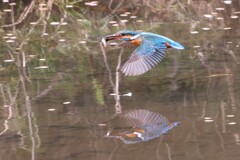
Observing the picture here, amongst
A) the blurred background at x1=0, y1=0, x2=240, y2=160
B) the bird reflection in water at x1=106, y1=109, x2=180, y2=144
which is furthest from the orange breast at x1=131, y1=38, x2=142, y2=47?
the bird reflection in water at x1=106, y1=109, x2=180, y2=144

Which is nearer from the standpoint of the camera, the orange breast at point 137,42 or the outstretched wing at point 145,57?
the outstretched wing at point 145,57

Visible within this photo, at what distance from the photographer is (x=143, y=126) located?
4.69 meters

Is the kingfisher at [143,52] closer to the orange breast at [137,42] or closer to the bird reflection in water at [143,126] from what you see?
the orange breast at [137,42]

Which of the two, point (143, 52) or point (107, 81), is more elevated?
point (143, 52)

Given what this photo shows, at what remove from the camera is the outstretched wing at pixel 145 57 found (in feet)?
16.6

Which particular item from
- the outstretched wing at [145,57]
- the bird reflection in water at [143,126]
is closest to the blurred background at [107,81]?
the bird reflection in water at [143,126]

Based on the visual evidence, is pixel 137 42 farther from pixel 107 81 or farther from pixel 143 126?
pixel 143 126

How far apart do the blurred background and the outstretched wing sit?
0.80 feet

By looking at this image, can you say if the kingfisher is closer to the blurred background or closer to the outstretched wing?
the outstretched wing

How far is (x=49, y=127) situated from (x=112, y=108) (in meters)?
0.55

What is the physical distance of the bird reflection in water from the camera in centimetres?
447

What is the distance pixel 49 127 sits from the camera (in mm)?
4684

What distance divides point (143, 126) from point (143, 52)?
2.27 feet

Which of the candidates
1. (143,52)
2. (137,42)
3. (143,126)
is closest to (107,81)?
(137,42)
